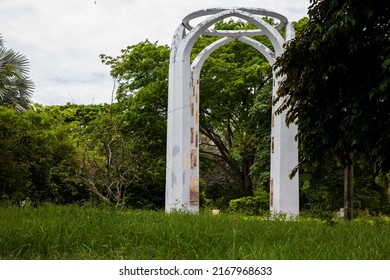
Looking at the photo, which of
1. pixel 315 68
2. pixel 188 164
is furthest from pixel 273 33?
pixel 315 68

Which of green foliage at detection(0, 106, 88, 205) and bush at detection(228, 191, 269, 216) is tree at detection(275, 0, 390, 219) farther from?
bush at detection(228, 191, 269, 216)

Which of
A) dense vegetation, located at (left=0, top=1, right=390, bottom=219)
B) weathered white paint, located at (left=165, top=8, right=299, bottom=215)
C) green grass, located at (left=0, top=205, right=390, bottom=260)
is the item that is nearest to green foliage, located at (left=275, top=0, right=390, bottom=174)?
green grass, located at (left=0, top=205, right=390, bottom=260)

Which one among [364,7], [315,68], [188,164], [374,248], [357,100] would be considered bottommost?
[374,248]

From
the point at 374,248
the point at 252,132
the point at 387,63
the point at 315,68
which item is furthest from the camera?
the point at 252,132

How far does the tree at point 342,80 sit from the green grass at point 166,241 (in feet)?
4.03

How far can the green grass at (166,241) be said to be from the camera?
15.1ft

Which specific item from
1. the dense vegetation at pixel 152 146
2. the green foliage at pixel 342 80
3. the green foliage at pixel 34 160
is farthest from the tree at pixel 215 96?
the green foliage at pixel 342 80

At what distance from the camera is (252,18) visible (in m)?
11.5

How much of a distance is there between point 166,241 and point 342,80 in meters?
3.44

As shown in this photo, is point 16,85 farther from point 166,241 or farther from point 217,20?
point 166,241

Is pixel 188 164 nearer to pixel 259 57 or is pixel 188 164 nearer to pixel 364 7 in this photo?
pixel 364 7

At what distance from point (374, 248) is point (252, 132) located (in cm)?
1399

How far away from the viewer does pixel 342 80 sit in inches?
274

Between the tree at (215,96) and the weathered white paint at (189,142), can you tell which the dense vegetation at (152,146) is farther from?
the weathered white paint at (189,142)
